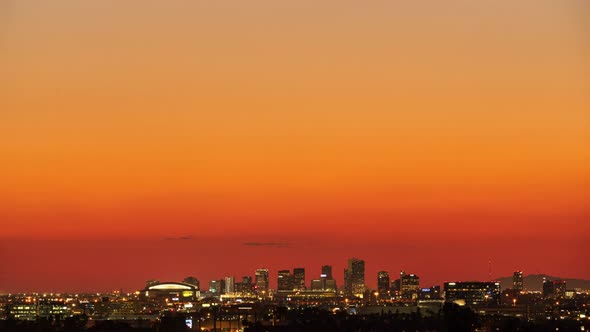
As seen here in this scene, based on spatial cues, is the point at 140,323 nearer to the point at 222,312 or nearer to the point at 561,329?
the point at 222,312

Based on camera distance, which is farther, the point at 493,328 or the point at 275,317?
the point at 275,317

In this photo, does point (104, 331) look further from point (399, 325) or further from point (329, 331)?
point (399, 325)

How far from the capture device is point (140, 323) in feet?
480

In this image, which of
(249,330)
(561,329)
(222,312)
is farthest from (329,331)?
(222,312)

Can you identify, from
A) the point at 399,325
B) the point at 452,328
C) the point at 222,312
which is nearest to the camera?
the point at 452,328

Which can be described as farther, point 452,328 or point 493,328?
point 493,328

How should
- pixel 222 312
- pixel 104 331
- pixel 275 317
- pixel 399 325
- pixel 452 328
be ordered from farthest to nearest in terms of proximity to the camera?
pixel 222 312 → pixel 275 317 → pixel 399 325 → pixel 104 331 → pixel 452 328

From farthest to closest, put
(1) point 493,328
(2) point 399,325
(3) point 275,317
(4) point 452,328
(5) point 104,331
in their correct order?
(3) point 275,317 < (2) point 399,325 < (1) point 493,328 < (5) point 104,331 < (4) point 452,328

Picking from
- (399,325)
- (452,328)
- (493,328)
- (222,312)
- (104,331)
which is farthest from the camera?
(222,312)

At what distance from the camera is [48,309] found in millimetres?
193625

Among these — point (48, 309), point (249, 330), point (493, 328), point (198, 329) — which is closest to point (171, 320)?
point (198, 329)

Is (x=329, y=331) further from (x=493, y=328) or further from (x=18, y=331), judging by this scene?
(x=18, y=331)

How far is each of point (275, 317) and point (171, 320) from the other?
21.6m

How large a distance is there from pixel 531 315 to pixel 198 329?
213 feet
